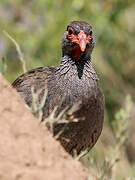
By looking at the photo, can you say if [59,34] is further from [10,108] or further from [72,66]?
[10,108]

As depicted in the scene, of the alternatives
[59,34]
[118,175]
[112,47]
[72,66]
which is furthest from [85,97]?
[112,47]

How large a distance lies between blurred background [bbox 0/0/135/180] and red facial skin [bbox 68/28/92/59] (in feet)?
14.2

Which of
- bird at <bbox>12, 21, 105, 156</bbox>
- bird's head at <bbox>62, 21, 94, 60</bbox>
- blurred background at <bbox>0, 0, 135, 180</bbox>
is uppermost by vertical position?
blurred background at <bbox>0, 0, 135, 180</bbox>

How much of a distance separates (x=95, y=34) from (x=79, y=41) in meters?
5.04

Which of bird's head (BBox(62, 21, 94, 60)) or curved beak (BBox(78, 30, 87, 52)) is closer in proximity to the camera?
curved beak (BBox(78, 30, 87, 52))

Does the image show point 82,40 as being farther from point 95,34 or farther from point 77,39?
point 95,34

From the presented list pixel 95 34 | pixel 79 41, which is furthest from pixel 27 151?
pixel 95 34

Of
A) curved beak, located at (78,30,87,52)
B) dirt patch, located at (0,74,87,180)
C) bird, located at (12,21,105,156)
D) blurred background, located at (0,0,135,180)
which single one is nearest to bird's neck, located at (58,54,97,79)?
bird, located at (12,21,105,156)

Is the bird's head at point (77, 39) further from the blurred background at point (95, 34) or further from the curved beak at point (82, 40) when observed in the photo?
the blurred background at point (95, 34)

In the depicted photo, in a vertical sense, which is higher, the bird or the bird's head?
the bird's head

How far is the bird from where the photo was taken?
597 cm

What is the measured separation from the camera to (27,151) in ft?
11.9

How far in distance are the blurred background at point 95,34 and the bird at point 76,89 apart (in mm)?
4257

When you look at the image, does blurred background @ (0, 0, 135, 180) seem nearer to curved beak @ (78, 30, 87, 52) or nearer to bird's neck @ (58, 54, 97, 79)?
bird's neck @ (58, 54, 97, 79)
